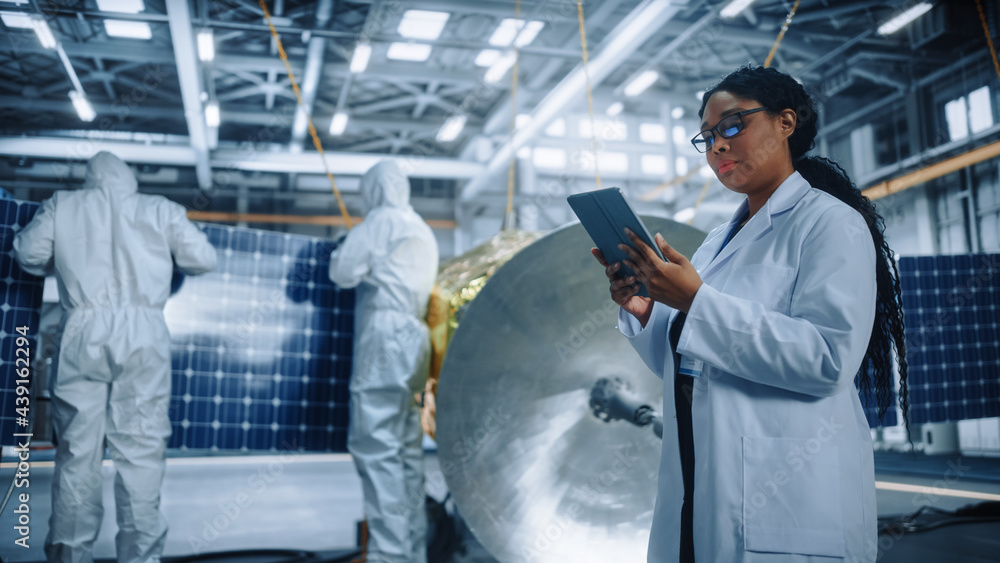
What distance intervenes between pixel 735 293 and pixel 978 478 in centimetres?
814

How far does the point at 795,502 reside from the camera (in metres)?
1.31

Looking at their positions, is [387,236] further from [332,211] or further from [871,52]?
[332,211]

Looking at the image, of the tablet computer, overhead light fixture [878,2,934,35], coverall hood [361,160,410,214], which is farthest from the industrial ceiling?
the tablet computer

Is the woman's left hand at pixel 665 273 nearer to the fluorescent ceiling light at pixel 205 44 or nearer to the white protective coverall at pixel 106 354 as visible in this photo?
the white protective coverall at pixel 106 354

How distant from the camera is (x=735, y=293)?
4.77 ft

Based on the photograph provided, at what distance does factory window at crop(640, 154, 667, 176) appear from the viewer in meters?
13.8

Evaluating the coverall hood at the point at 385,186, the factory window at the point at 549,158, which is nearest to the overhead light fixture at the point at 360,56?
the coverall hood at the point at 385,186

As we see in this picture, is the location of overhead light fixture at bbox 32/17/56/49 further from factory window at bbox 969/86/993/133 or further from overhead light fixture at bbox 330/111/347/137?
factory window at bbox 969/86/993/133

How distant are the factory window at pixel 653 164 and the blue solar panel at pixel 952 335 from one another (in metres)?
8.71

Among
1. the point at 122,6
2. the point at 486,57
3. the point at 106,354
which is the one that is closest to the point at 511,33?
the point at 486,57

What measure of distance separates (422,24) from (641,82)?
368 cm

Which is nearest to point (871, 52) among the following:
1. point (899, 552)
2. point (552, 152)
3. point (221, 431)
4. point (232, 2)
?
point (552, 152)

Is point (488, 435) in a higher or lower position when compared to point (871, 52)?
lower

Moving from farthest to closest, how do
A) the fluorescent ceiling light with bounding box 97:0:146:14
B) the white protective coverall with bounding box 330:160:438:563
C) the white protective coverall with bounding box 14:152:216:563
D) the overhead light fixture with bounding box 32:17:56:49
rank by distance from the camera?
1. the fluorescent ceiling light with bounding box 97:0:146:14
2. the overhead light fixture with bounding box 32:17:56:49
3. the white protective coverall with bounding box 330:160:438:563
4. the white protective coverall with bounding box 14:152:216:563
